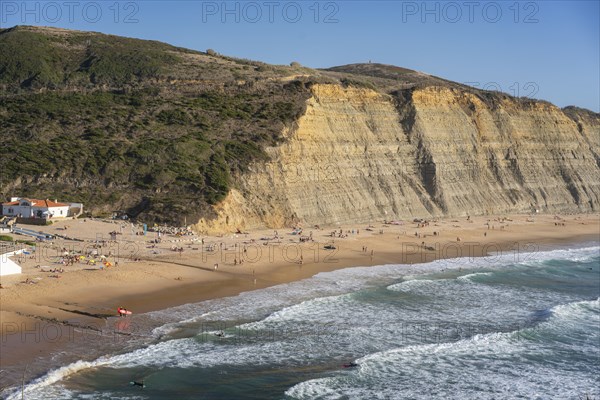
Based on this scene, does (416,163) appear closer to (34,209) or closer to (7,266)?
(34,209)

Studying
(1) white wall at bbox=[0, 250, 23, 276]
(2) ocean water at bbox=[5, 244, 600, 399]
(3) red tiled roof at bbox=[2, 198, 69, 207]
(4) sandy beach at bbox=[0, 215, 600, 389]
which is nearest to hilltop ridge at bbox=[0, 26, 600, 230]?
(3) red tiled roof at bbox=[2, 198, 69, 207]

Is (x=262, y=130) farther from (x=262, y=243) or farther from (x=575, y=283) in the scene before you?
(x=575, y=283)

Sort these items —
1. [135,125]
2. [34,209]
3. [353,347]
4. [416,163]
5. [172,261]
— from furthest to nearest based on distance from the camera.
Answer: [416,163]
[135,125]
[34,209]
[172,261]
[353,347]

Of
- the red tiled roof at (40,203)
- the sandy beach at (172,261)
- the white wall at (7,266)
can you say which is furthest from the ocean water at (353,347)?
the red tiled roof at (40,203)

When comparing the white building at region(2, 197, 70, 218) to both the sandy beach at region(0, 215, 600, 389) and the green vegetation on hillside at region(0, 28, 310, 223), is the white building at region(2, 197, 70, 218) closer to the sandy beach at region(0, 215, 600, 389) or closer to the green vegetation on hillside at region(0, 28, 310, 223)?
the sandy beach at region(0, 215, 600, 389)

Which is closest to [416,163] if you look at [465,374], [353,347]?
[353,347]
